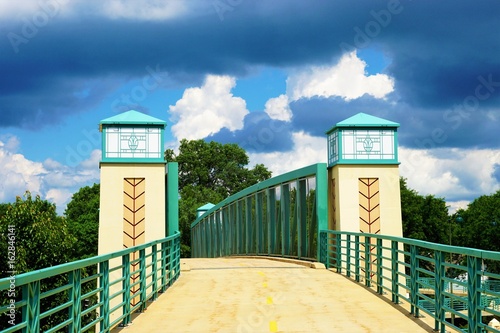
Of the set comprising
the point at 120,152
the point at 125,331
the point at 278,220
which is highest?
the point at 120,152

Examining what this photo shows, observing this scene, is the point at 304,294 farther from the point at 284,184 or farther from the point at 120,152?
the point at 284,184

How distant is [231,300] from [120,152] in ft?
33.3

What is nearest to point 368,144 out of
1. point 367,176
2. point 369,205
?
point 367,176

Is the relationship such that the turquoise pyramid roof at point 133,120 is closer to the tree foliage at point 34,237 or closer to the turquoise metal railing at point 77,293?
the turquoise metal railing at point 77,293

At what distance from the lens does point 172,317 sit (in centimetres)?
1278

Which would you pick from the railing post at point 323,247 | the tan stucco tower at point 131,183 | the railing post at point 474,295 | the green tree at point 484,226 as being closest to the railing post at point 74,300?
the railing post at point 474,295

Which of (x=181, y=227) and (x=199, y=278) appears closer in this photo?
(x=199, y=278)

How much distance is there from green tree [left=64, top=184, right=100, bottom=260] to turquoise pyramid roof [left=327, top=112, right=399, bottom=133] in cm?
3702

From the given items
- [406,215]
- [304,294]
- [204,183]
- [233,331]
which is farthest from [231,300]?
[204,183]

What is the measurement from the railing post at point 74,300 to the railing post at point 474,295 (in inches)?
195

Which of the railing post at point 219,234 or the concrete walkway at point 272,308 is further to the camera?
the railing post at point 219,234

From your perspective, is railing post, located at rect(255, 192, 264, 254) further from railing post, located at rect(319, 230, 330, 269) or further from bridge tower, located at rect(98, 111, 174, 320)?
bridge tower, located at rect(98, 111, 174, 320)

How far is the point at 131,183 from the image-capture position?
77.3 feet

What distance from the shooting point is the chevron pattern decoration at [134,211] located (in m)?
23.4
